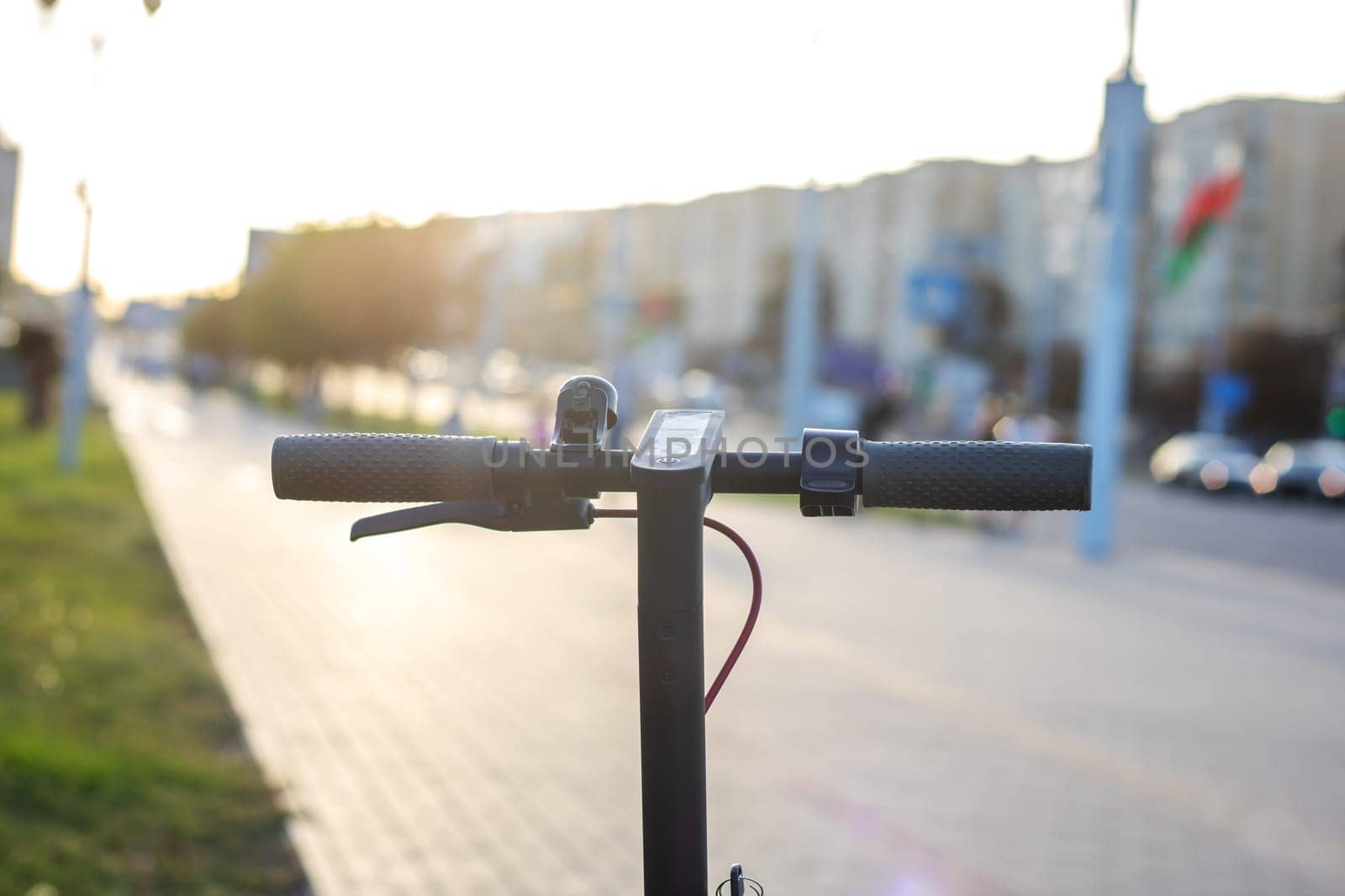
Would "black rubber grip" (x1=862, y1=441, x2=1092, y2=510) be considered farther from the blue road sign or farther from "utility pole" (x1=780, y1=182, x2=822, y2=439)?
the blue road sign

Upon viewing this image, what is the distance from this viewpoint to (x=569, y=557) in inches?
553

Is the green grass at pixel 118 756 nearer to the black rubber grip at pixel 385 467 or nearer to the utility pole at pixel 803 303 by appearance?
the black rubber grip at pixel 385 467

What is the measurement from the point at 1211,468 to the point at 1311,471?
221 cm

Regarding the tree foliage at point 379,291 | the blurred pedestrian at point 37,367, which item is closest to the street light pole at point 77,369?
the blurred pedestrian at point 37,367

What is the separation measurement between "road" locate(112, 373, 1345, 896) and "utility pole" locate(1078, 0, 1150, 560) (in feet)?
3.48

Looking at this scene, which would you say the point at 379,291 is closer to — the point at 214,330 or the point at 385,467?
the point at 214,330

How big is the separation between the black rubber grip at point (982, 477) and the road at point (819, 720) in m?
3.50

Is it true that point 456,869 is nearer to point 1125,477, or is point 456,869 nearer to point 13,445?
point 13,445

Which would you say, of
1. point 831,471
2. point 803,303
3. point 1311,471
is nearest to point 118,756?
point 831,471

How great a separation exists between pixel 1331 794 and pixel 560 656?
164 inches

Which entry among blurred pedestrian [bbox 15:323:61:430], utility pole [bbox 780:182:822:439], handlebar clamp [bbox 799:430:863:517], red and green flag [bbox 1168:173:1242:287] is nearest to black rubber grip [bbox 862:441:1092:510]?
handlebar clamp [bbox 799:430:863:517]

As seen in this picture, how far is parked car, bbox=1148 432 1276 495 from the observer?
113 ft

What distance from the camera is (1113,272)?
609 inches

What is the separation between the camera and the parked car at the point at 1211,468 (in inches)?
1358
